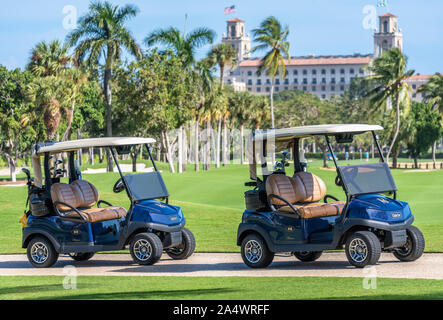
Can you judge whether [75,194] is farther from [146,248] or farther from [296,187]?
[296,187]

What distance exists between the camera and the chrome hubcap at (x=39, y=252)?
47.6ft

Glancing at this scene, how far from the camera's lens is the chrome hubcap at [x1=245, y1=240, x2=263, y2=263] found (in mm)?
13445

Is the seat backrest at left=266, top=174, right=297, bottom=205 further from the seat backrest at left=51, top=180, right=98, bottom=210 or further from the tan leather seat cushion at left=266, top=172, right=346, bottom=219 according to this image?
the seat backrest at left=51, top=180, right=98, bottom=210

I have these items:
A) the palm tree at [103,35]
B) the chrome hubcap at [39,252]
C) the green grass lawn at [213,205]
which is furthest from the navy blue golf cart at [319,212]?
the palm tree at [103,35]

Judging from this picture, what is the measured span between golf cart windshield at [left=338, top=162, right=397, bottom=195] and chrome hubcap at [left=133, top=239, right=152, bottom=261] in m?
3.63

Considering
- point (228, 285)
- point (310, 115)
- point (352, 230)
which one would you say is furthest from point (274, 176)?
point (310, 115)

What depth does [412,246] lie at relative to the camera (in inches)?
512

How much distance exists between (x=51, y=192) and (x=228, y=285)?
4.66 metres

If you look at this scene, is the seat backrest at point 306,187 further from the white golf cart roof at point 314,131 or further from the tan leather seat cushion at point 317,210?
the white golf cart roof at point 314,131

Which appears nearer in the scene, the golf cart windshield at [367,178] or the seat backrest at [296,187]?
the golf cart windshield at [367,178]

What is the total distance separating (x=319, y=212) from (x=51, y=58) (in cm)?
4521

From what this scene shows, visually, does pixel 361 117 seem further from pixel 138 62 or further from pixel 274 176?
pixel 274 176

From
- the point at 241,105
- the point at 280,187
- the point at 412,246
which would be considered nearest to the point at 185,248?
the point at 280,187

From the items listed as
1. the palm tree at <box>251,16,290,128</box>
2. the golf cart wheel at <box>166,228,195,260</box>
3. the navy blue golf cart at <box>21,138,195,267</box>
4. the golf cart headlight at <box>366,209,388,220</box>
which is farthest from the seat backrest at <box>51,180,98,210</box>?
the palm tree at <box>251,16,290,128</box>
